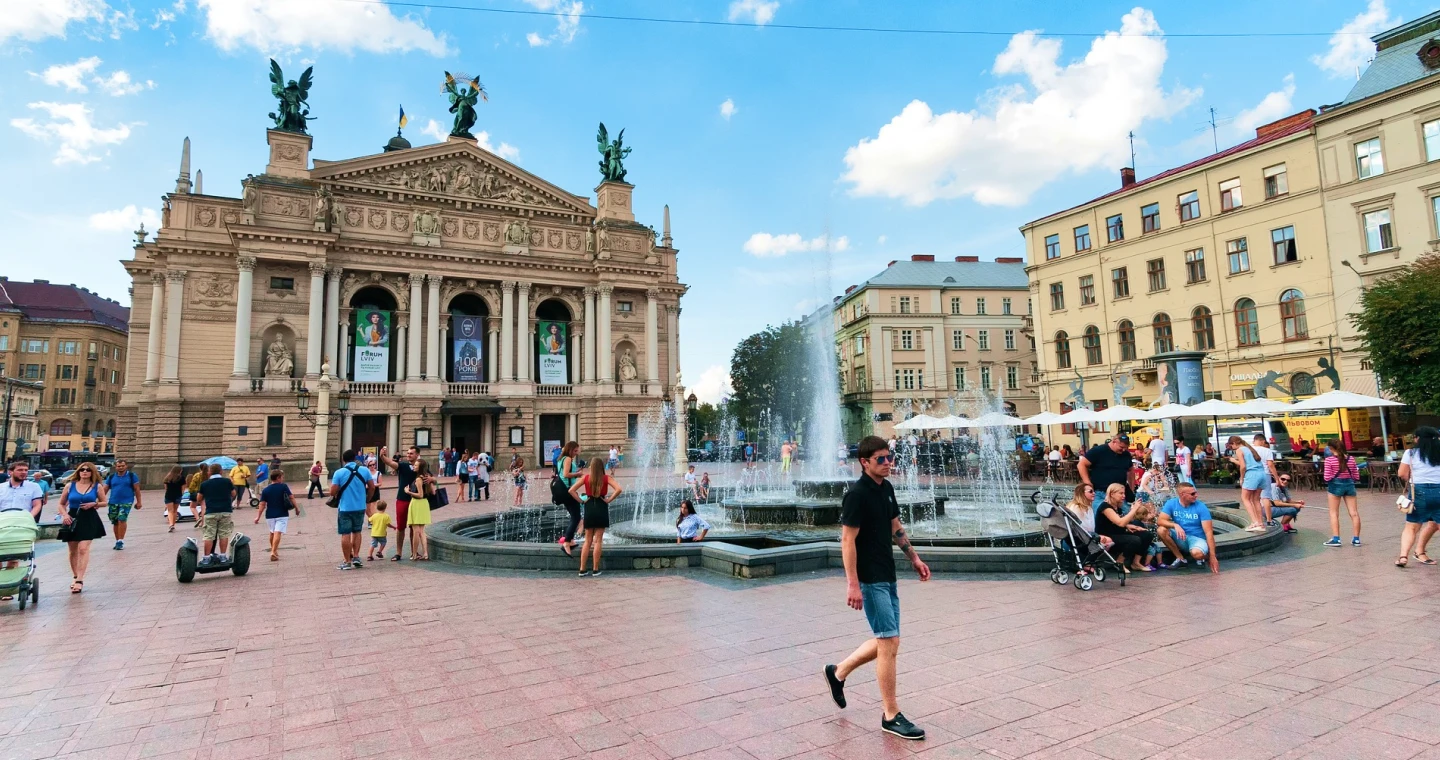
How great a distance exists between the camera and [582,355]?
149 feet

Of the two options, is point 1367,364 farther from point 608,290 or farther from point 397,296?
point 397,296

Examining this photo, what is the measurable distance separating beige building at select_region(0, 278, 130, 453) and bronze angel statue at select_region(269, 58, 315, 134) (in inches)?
2085

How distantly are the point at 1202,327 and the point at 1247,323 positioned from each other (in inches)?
74.7

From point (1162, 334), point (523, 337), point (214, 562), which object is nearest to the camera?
point (214, 562)

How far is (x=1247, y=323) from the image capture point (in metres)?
31.5

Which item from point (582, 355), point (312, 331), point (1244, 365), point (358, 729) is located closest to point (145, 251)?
point (312, 331)

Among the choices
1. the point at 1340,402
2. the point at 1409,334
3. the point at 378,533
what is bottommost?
the point at 378,533

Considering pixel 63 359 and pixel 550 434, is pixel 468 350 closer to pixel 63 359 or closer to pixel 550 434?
pixel 550 434

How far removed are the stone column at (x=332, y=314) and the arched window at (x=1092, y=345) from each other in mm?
43047

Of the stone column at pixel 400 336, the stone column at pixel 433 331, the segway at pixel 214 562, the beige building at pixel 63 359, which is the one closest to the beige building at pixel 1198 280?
the segway at pixel 214 562

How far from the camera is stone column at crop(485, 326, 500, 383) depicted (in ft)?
140

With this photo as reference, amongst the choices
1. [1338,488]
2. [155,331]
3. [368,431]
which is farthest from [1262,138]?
[155,331]

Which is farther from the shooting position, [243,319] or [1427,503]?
[243,319]

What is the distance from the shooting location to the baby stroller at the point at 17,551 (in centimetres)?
770
